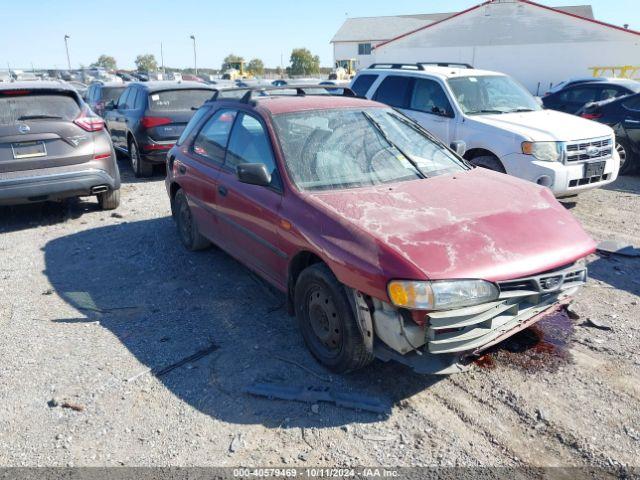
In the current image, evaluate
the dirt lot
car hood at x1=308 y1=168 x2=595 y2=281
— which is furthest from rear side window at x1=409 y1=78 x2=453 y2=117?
car hood at x1=308 y1=168 x2=595 y2=281

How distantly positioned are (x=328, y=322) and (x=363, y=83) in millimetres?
6627

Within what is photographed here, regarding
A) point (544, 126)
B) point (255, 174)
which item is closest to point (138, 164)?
point (255, 174)

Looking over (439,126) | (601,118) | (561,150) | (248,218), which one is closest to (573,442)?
(248,218)

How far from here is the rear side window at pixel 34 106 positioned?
6445 millimetres

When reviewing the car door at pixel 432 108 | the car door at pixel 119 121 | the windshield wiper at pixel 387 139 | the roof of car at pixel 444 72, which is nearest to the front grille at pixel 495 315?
the windshield wiper at pixel 387 139

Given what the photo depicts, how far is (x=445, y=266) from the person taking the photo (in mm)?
2850

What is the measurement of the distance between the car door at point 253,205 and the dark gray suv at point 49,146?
3059 millimetres

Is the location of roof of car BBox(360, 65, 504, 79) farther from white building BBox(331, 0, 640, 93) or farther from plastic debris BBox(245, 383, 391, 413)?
white building BBox(331, 0, 640, 93)

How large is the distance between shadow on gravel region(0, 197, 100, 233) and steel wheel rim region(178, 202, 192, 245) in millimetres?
2368

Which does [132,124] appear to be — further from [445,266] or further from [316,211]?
[445,266]

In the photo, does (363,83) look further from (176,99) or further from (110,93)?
(110,93)

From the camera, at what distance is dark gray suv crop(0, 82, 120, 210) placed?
632 cm

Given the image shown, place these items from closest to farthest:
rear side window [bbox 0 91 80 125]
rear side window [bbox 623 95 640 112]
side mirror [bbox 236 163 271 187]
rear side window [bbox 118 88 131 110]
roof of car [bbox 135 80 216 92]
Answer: side mirror [bbox 236 163 271 187] < rear side window [bbox 0 91 80 125] < rear side window [bbox 623 95 640 112] < roof of car [bbox 135 80 216 92] < rear side window [bbox 118 88 131 110]

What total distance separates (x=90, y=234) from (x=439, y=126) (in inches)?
201
